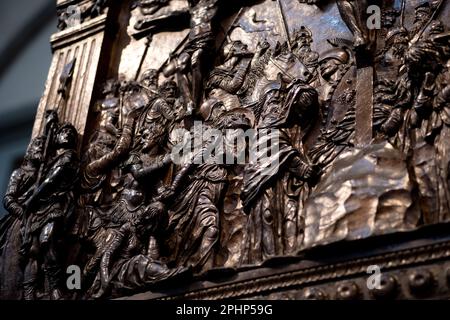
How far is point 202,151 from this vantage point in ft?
16.0

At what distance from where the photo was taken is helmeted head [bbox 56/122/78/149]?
17.9 ft

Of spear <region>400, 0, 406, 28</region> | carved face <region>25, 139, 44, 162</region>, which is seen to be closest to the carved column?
carved face <region>25, 139, 44, 162</region>

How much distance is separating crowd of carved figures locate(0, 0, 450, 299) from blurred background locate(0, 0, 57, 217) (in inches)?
84.1

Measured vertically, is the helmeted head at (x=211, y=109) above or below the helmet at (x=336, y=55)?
below

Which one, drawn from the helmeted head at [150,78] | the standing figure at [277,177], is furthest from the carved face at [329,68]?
the helmeted head at [150,78]

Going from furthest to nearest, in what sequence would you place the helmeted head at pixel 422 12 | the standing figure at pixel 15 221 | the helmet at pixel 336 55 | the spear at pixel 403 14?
1. the standing figure at pixel 15 221
2. the helmet at pixel 336 55
3. the spear at pixel 403 14
4. the helmeted head at pixel 422 12

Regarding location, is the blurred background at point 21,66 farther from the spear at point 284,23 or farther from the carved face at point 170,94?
the spear at point 284,23

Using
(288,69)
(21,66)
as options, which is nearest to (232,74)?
(288,69)

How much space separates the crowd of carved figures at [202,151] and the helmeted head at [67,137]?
15 millimetres

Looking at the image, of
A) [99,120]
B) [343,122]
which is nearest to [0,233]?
[99,120]

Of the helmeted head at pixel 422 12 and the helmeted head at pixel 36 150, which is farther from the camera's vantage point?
the helmeted head at pixel 36 150

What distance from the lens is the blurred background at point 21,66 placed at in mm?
7711

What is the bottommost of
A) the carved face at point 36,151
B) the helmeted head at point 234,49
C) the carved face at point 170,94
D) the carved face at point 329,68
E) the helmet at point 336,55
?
the carved face at point 36,151

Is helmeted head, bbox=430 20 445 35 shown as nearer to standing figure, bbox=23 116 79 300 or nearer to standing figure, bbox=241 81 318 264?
standing figure, bbox=241 81 318 264
